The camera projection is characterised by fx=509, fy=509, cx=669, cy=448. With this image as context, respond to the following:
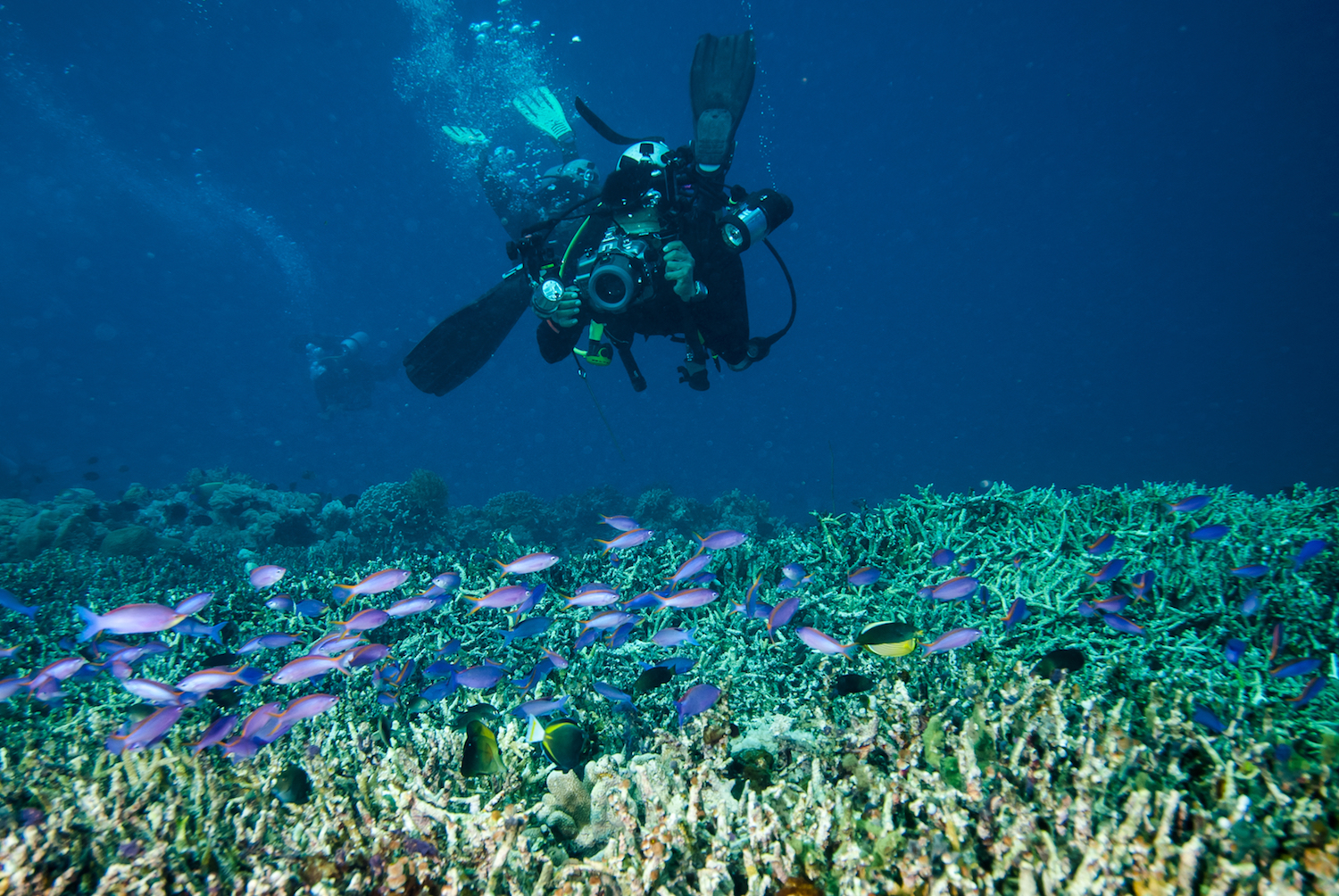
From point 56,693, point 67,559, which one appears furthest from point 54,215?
point 56,693

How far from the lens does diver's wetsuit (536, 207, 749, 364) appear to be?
548cm

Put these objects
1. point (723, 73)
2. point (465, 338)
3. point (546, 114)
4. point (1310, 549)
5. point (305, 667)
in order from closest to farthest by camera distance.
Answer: point (305, 667) < point (1310, 549) < point (723, 73) < point (465, 338) < point (546, 114)

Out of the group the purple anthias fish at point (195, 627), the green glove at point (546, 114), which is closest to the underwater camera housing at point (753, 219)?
the purple anthias fish at point (195, 627)

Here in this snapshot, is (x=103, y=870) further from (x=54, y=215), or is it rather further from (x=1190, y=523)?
(x=54, y=215)

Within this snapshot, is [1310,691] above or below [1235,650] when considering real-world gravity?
below

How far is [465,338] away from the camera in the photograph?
7.61 m

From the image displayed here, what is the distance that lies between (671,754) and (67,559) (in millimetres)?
10392

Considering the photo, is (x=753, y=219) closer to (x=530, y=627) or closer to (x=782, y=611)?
(x=782, y=611)

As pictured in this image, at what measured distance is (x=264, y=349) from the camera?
124 m

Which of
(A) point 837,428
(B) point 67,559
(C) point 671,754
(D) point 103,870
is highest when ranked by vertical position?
(A) point 837,428

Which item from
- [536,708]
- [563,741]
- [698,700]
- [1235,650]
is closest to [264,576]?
[536,708]

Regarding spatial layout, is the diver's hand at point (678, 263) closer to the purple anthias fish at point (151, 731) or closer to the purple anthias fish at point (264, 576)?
the purple anthias fish at point (264, 576)

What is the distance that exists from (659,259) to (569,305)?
1.05m

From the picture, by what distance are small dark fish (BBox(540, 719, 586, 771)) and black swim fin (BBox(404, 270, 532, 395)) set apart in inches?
243
